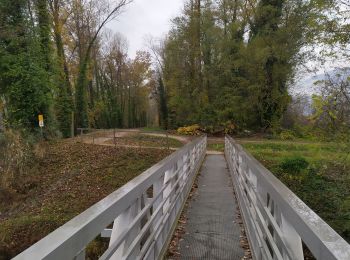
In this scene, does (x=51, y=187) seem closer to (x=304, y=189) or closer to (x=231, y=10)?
(x=304, y=189)

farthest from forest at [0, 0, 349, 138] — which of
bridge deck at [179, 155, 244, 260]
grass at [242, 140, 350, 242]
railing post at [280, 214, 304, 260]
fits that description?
railing post at [280, 214, 304, 260]

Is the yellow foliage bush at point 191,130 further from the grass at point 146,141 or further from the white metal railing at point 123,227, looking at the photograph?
the white metal railing at point 123,227

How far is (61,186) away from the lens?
15.0 metres

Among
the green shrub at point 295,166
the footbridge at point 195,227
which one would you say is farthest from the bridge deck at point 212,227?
the green shrub at point 295,166

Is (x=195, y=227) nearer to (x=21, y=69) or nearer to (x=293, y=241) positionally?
(x=293, y=241)

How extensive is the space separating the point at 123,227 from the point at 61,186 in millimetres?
12755

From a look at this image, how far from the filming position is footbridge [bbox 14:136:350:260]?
1820 millimetres

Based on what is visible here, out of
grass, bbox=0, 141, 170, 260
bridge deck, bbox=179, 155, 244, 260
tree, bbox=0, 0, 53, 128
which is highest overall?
tree, bbox=0, 0, 53, 128

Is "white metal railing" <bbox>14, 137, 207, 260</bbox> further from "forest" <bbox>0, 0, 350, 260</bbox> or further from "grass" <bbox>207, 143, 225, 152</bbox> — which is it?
"grass" <bbox>207, 143, 225, 152</bbox>

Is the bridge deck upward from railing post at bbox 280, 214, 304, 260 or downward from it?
downward

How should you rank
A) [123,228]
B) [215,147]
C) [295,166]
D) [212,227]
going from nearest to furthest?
[123,228], [212,227], [295,166], [215,147]

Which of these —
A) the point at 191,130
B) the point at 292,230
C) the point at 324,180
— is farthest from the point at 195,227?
the point at 191,130

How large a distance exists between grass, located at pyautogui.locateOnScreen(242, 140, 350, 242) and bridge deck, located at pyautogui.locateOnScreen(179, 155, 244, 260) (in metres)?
2.55

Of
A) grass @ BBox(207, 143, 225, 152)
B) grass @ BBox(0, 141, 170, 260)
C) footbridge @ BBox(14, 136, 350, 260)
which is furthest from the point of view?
grass @ BBox(207, 143, 225, 152)
